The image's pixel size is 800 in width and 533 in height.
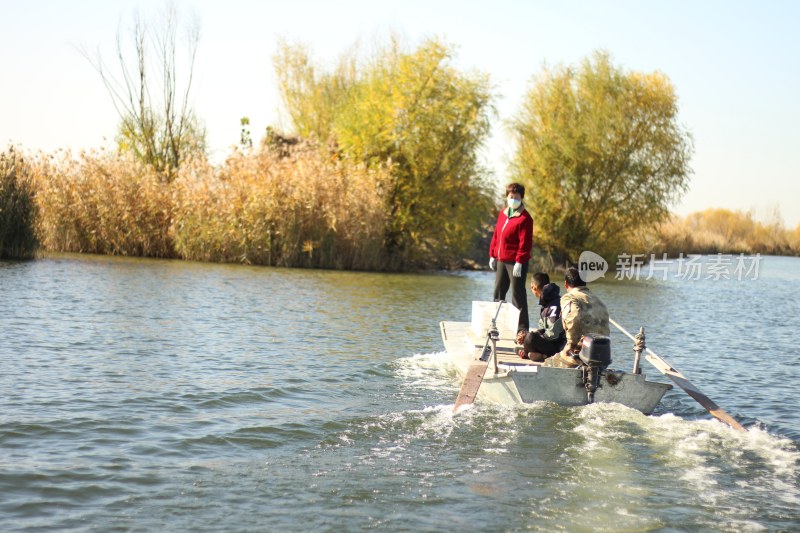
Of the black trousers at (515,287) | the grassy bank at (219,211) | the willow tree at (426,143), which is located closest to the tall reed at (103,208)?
the grassy bank at (219,211)

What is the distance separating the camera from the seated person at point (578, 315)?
907 cm

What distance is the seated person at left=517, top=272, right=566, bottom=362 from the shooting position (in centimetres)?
968

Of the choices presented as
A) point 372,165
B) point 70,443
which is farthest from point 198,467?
point 372,165

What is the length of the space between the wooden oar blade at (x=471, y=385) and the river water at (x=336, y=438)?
0.78 ft

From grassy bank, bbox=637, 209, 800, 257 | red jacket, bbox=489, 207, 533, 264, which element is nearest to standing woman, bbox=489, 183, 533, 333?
red jacket, bbox=489, 207, 533, 264

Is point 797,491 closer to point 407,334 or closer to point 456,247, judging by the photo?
point 407,334

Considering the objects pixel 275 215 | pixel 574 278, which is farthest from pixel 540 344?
pixel 275 215

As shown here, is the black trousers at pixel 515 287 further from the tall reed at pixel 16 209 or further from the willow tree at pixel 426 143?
the willow tree at pixel 426 143

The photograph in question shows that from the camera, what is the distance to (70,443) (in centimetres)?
732

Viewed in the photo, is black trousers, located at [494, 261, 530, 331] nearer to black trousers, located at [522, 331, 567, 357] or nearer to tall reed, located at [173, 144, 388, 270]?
black trousers, located at [522, 331, 567, 357]

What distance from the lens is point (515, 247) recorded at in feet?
38.0

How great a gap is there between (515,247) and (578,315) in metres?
2.62

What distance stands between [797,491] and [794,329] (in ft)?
41.5

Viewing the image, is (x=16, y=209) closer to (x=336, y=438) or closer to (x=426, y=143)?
(x=426, y=143)
